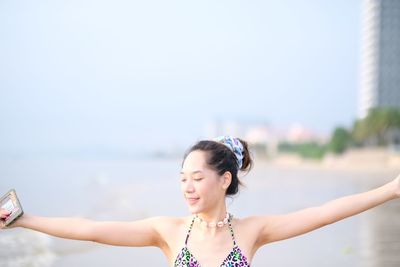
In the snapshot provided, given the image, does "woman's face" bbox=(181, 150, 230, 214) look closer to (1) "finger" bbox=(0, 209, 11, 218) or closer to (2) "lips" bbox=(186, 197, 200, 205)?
(2) "lips" bbox=(186, 197, 200, 205)

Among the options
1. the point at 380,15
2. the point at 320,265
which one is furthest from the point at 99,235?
the point at 380,15

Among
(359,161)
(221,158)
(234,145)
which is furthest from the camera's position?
(359,161)

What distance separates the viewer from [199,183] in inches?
80.2

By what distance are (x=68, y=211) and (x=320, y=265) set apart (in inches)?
342

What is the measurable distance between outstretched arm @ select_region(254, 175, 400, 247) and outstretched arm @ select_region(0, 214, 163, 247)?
0.41 meters

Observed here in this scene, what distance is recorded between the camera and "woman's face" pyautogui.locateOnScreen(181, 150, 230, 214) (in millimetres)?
2035

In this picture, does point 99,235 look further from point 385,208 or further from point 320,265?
point 385,208

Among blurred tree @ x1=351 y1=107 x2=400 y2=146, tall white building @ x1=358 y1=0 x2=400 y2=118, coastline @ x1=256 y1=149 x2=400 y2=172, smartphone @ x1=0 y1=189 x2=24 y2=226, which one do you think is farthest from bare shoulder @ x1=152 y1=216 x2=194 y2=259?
tall white building @ x1=358 y1=0 x2=400 y2=118

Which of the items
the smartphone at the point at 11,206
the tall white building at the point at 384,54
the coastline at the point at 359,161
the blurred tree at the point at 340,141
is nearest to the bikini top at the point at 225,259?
the smartphone at the point at 11,206

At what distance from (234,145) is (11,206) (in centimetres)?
86

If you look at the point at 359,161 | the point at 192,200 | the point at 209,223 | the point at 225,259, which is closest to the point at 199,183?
the point at 192,200

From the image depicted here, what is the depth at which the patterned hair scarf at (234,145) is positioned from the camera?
2207mm

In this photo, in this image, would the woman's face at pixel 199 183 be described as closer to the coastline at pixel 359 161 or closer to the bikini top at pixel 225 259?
the bikini top at pixel 225 259

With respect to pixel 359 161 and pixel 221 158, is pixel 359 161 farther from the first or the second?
pixel 221 158
